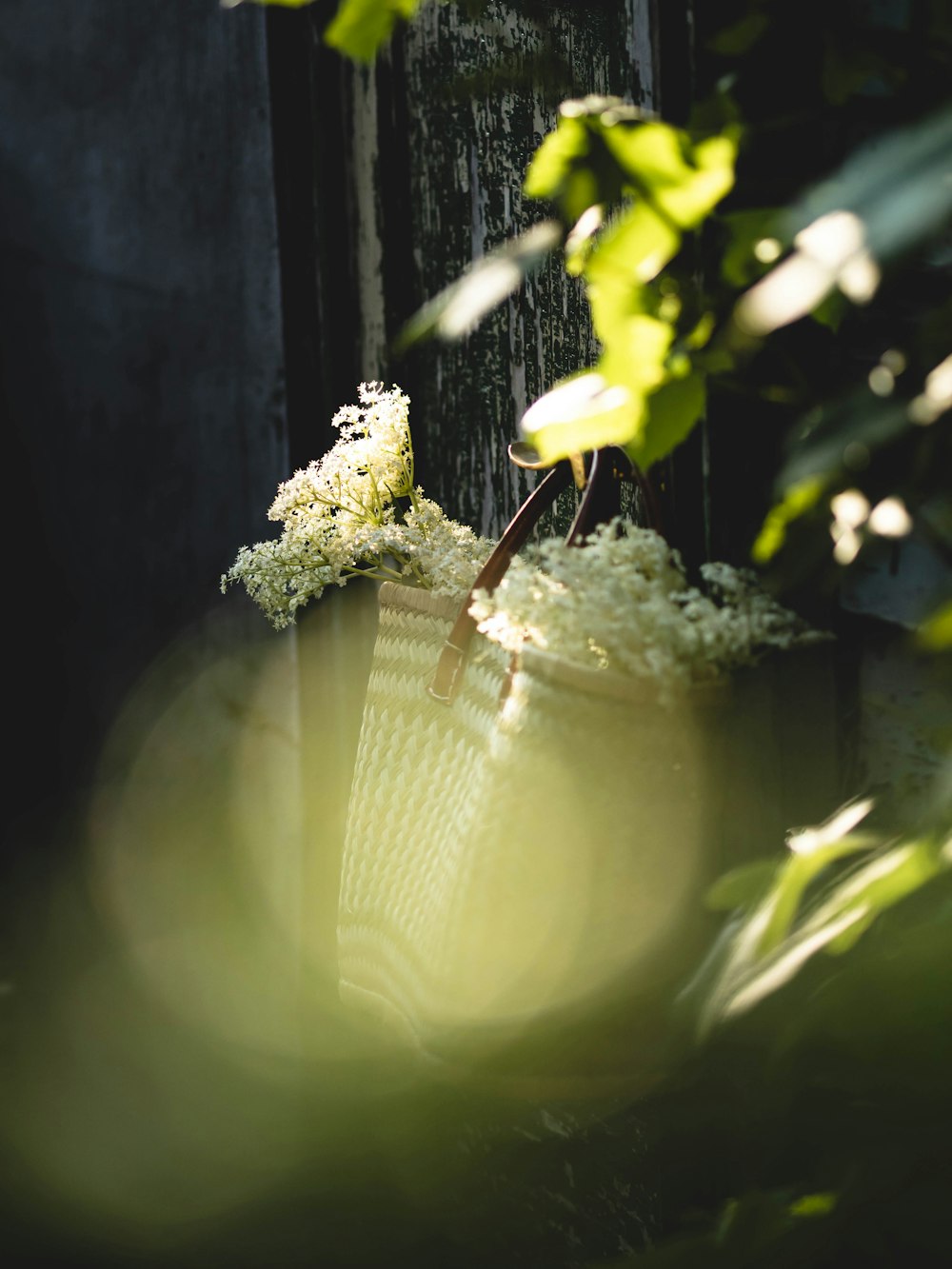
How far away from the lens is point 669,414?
57 cm

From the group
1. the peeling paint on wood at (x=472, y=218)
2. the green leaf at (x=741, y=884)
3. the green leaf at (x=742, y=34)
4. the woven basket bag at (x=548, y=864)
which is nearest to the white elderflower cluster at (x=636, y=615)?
the woven basket bag at (x=548, y=864)

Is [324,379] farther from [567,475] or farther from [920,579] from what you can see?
[920,579]

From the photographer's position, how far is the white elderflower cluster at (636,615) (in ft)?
2.68

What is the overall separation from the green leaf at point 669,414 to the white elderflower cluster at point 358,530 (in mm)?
642

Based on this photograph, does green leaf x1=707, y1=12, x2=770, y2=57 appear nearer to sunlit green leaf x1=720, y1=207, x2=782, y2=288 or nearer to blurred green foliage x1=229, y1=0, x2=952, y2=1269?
blurred green foliage x1=229, y1=0, x2=952, y2=1269

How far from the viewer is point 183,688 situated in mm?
2357

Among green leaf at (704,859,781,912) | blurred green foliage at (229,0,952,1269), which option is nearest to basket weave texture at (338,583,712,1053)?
blurred green foliage at (229,0,952,1269)

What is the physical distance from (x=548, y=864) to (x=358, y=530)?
19.6 inches

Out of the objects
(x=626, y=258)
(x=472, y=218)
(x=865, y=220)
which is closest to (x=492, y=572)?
(x=626, y=258)

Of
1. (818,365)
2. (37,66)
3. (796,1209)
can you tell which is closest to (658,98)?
(818,365)

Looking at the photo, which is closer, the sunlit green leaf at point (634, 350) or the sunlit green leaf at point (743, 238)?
the sunlit green leaf at point (634, 350)

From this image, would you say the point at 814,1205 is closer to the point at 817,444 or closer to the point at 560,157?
the point at 817,444

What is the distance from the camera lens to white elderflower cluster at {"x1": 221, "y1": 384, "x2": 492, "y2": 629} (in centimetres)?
123

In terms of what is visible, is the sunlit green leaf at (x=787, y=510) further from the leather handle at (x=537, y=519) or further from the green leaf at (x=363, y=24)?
the leather handle at (x=537, y=519)
